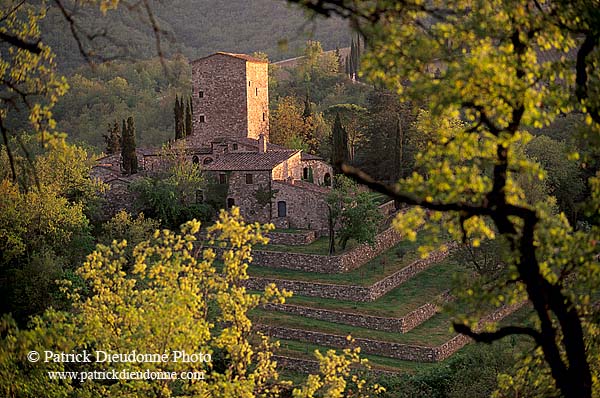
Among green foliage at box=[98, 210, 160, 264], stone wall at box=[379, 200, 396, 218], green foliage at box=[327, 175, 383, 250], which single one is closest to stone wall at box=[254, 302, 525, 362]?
green foliage at box=[327, 175, 383, 250]

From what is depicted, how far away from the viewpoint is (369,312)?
31.7 meters

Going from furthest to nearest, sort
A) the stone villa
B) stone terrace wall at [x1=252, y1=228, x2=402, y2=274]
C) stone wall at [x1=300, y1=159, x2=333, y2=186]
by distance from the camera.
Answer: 1. stone wall at [x1=300, y1=159, x2=333, y2=186]
2. the stone villa
3. stone terrace wall at [x1=252, y1=228, x2=402, y2=274]

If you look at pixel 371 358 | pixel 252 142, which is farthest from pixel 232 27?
pixel 371 358

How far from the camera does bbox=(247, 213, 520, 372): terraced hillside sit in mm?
29500

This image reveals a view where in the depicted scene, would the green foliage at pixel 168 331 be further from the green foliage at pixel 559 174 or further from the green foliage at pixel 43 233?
the green foliage at pixel 559 174

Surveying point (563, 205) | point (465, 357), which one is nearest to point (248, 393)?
point (465, 357)

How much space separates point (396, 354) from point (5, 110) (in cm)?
2439

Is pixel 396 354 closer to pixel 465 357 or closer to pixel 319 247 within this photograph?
pixel 465 357

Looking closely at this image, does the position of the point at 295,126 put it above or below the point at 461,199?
above

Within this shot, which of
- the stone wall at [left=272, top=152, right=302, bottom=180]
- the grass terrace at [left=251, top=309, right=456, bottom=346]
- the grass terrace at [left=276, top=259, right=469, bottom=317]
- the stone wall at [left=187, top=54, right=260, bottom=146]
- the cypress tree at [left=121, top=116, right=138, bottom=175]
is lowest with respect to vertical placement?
the grass terrace at [left=251, top=309, right=456, bottom=346]

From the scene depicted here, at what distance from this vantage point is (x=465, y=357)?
2553cm

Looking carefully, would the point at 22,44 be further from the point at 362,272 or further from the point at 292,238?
the point at 292,238

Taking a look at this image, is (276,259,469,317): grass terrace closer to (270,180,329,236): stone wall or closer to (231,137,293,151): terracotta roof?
(270,180,329,236): stone wall

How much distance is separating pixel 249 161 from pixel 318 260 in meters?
7.90
